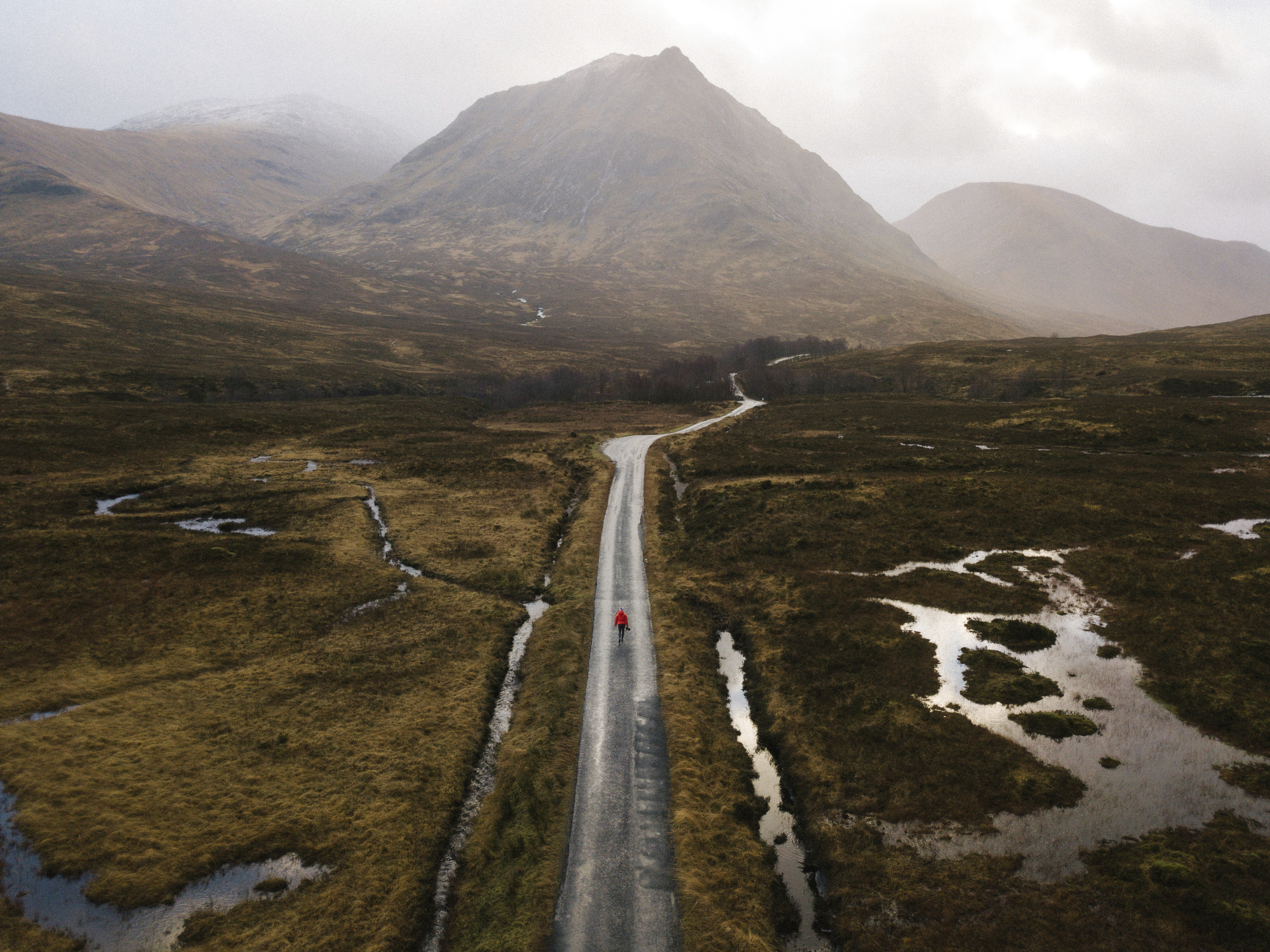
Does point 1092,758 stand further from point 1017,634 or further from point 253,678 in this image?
point 253,678

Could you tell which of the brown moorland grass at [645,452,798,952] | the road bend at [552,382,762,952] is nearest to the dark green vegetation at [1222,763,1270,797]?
the brown moorland grass at [645,452,798,952]

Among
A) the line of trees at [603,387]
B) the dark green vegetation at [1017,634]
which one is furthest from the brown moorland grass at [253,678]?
the line of trees at [603,387]

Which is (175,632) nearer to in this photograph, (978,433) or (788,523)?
(788,523)

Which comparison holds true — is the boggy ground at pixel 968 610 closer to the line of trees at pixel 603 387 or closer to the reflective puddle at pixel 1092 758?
the reflective puddle at pixel 1092 758

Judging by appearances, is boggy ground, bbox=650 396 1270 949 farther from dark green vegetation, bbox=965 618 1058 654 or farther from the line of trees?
the line of trees

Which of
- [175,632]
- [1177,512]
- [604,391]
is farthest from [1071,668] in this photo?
[604,391]

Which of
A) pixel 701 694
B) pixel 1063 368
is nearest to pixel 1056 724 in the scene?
pixel 701 694
